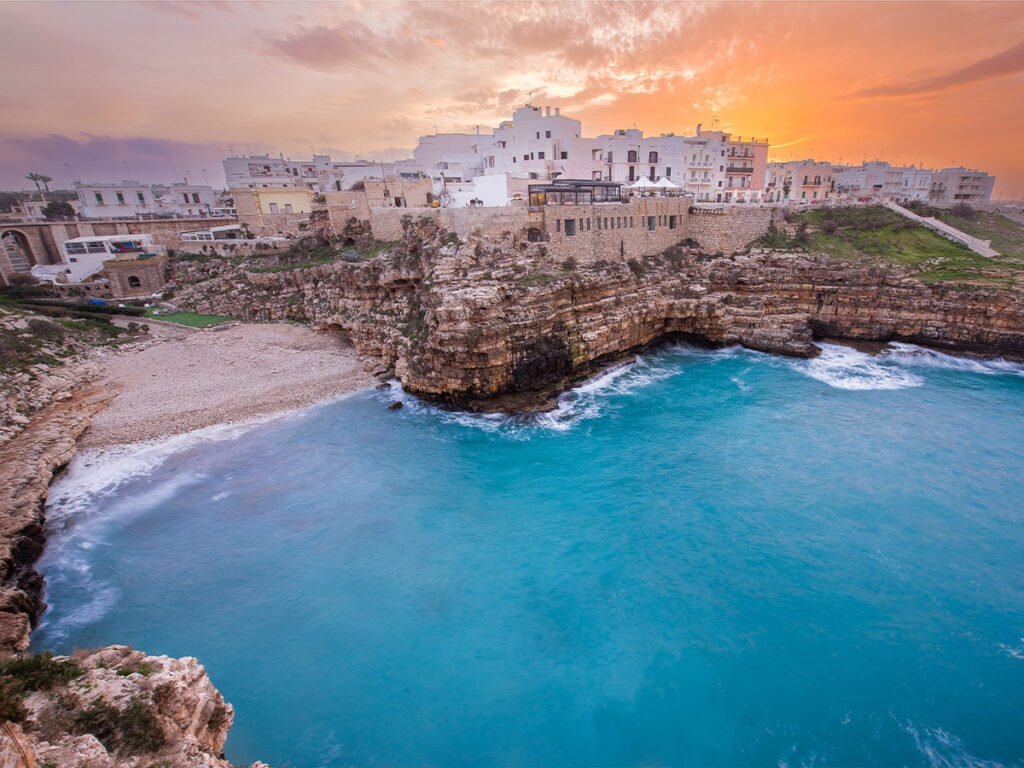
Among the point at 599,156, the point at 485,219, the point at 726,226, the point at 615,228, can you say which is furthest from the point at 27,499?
the point at 599,156

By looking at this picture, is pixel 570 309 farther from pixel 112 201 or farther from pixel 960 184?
pixel 960 184

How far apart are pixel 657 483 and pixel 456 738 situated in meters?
12.9

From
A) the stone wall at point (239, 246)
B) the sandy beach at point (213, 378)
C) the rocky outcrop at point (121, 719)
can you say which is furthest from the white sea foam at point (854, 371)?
the stone wall at point (239, 246)

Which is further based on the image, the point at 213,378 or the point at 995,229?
the point at 995,229

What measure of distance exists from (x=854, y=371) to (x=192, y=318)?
5369 cm

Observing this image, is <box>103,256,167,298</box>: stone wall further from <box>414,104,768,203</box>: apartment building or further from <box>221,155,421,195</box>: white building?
<box>414,104,768,203</box>: apartment building

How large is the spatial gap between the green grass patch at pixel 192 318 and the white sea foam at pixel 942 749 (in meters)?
47.5

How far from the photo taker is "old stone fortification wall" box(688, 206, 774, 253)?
4034 centimetres

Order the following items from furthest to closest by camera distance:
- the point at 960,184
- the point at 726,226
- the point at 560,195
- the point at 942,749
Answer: the point at 960,184 < the point at 726,226 < the point at 560,195 < the point at 942,749

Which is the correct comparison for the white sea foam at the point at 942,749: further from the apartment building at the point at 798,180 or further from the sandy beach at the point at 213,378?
the apartment building at the point at 798,180

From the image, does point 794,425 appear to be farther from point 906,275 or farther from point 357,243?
point 357,243

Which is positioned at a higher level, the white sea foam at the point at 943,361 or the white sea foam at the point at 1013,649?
the white sea foam at the point at 943,361

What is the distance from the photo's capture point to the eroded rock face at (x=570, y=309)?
2736 cm

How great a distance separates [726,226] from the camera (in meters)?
40.5
